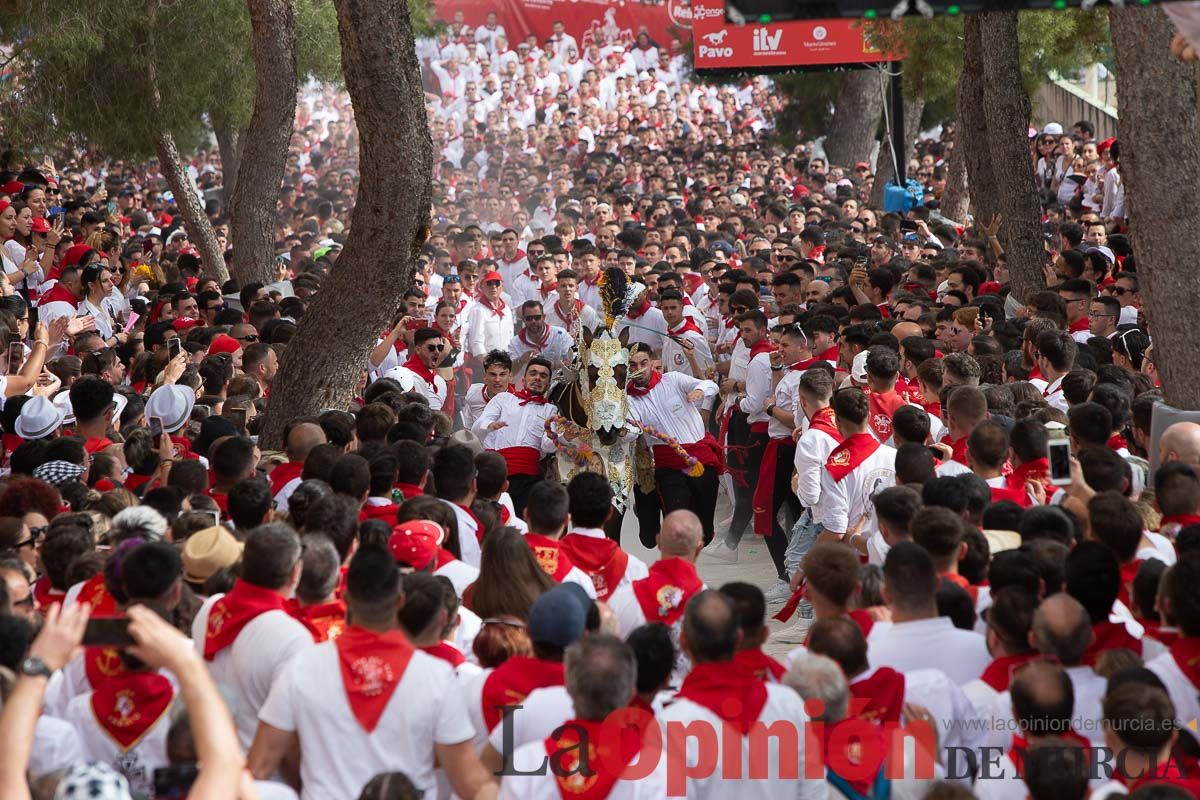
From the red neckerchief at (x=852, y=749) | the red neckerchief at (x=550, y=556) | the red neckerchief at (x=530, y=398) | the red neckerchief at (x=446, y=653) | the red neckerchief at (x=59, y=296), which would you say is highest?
the red neckerchief at (x=59, y=296)

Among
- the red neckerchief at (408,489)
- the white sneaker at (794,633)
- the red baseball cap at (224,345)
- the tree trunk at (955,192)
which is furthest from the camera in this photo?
the tree trunk at (955,192)

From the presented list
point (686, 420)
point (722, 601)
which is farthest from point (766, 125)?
point (722, 601)

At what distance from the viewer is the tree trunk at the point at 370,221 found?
9273 millimetres

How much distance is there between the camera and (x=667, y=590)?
6312 mm

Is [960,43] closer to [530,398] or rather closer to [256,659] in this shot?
[530,398]

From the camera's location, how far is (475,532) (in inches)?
287

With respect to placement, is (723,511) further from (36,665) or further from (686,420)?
(36,665)

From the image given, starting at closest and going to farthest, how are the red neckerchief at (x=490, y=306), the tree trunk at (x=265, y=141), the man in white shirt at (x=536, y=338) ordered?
the man in white shirt at (x=536, y=338), the tree trunk at (x=265, y=141), the red neckerchief at (x=490, y=306)

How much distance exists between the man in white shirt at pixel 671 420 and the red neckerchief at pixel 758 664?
514cm

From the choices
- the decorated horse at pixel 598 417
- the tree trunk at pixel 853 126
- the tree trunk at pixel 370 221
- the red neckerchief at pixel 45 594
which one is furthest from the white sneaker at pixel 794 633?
the tree trunk at pixel 853 126

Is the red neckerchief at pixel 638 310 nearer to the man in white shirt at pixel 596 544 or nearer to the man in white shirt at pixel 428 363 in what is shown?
the man in white shirt at pixel 428 363

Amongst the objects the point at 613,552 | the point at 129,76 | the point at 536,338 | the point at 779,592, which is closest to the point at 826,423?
the point at 779,592

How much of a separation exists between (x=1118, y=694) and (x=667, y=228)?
15090 millimetres

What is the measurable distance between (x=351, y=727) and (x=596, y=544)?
2245mm
